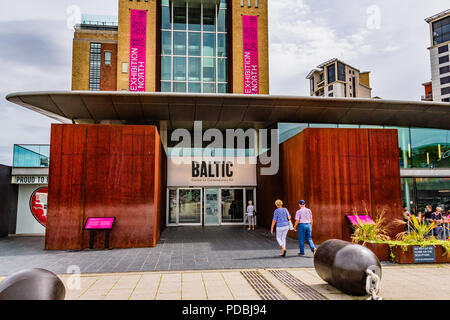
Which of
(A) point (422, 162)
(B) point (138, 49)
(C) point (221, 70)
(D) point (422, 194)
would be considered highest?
(B) point (138, 49)

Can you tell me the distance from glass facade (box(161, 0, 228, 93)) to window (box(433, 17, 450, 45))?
86406 millimetres

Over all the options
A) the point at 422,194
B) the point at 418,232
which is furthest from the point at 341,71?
the point at 418,232

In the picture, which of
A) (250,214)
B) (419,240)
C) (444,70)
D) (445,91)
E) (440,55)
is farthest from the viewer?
(440,55)

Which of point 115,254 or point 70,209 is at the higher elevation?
point 70,209

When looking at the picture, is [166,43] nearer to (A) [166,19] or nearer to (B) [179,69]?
(A) [166,19]

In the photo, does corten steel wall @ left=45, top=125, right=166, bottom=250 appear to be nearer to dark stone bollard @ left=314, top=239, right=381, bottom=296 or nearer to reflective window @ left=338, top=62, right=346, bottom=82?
dark stone bollard @ left=314, top=239, right=381, bottom=296

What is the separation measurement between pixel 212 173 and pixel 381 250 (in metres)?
11.3

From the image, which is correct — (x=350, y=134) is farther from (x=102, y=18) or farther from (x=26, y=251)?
(x=102, y=18)

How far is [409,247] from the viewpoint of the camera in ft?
27.7

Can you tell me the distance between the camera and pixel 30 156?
15.7 meters
